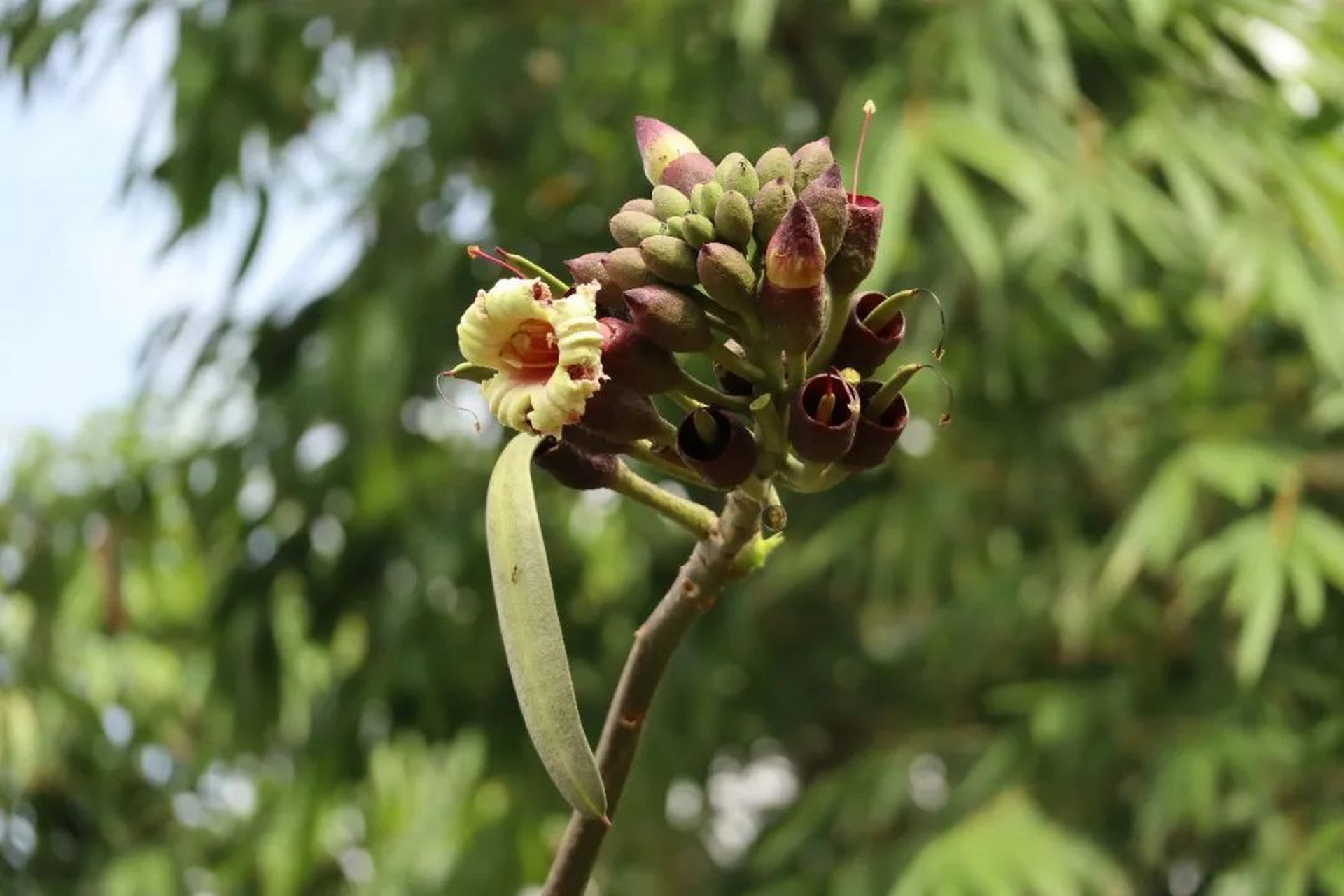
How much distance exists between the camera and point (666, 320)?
43 centimetres

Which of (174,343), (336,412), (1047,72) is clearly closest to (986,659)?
(1047,72)

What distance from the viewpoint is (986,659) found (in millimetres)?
1955

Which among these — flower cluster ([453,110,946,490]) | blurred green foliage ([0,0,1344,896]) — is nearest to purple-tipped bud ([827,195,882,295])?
flower cluster ([453,110,946,490])

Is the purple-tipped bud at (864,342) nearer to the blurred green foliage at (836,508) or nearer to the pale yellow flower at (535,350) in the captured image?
the pale yellow flower at (535,350)

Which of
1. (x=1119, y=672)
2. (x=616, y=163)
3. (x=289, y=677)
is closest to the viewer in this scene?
(x=1119, y=672)

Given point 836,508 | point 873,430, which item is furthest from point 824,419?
point 836,508

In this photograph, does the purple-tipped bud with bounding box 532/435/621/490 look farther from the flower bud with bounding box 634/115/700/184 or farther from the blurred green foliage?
the blurred green foliage

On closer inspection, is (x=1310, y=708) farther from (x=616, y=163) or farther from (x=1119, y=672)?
(x=616, y=163)

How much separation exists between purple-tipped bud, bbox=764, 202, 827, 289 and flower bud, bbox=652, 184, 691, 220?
0.11 feet

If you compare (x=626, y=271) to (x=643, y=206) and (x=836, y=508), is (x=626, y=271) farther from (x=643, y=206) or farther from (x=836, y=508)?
(x=836, y=508)

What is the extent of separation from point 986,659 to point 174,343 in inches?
39.8

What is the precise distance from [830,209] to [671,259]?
1.6 inches

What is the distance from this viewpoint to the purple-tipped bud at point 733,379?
1.51ft

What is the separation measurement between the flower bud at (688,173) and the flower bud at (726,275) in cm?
3
